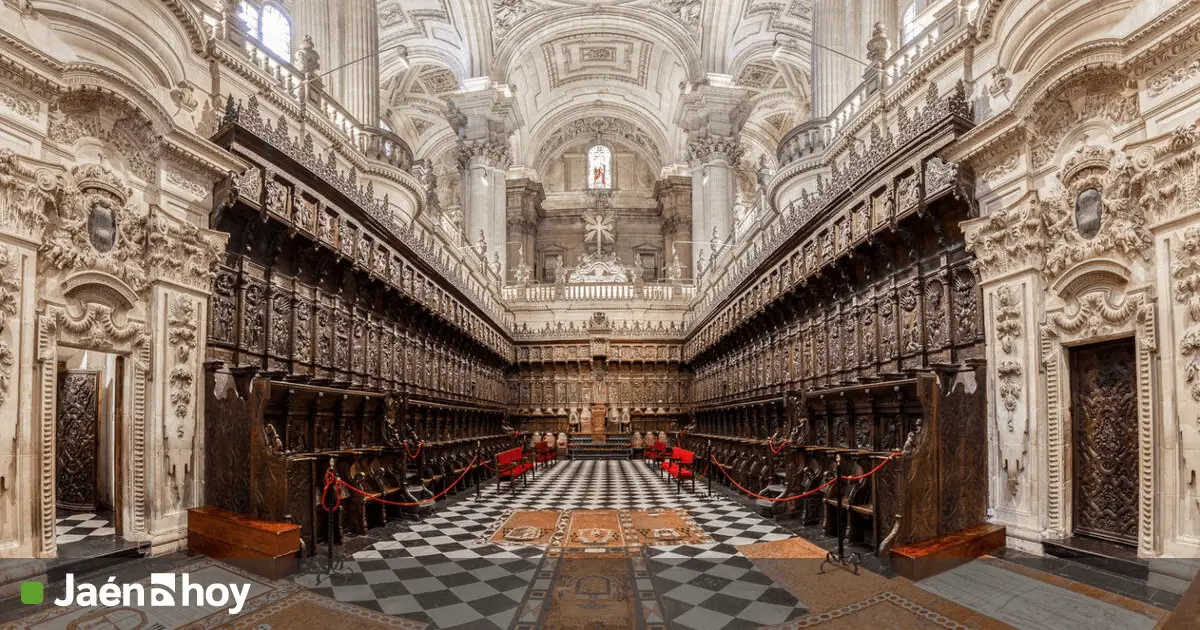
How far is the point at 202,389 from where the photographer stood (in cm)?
665

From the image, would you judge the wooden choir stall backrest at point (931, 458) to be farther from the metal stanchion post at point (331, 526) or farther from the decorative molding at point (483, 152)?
the decorative molding at point (483, 152)

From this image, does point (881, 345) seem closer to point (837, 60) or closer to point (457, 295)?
point (837, 60)

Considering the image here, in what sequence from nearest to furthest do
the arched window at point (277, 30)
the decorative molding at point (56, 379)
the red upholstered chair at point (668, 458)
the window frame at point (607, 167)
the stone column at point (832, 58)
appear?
the decorative molding at point (56, 379), the red upholstered chair at point (668, 458), the stone column at point (832, 58), the arched window at point (277, 30), the window frame at point (607, 167)

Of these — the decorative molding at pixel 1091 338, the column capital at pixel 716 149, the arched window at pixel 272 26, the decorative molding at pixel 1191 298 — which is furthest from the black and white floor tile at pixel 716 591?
the column capital at pixel 716 149

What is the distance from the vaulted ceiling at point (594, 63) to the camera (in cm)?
2384

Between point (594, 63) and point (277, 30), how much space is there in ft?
61.1

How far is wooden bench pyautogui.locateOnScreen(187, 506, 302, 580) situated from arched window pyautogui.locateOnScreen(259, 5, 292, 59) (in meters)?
10.1

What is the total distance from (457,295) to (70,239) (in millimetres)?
10392

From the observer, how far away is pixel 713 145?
25.4 meters

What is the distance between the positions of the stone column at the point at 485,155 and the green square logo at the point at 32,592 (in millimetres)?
20237

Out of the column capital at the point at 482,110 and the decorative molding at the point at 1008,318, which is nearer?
the decorative molding at the point at 1008,318

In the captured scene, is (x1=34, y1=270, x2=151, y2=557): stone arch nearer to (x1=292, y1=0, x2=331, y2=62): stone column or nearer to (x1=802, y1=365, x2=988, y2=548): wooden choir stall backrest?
(x1=802, y1=365, x2=988, y2=548): wooden choir stall backrest

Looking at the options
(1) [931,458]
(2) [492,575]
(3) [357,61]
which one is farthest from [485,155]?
(1) [931,458]

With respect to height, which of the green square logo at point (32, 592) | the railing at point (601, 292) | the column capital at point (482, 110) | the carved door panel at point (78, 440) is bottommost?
the green square logo at point (32, 592)
